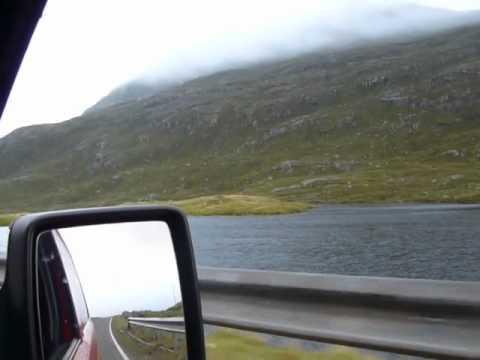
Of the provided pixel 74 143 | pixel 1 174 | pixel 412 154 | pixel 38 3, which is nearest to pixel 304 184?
pixel 412 154

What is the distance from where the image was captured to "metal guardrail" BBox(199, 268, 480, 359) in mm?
3473

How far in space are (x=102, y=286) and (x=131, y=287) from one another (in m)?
0.09

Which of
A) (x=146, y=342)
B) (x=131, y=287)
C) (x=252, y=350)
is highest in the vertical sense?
(x=131, y=287)

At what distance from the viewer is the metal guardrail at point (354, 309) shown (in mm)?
3473

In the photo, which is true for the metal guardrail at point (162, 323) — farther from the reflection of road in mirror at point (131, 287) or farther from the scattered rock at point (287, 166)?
the scattered rock at point (287, 166)

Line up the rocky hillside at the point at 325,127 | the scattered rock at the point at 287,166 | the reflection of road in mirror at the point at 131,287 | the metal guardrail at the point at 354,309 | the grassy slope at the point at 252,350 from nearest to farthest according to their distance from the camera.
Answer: the reflection of road in mirror at the point at 131,287, the metal guardrail at the point at 354,309, the grassy slope at the point at 252,350, the rocky hillside at the point at 325,127, the scattered rock at the point at 287,166

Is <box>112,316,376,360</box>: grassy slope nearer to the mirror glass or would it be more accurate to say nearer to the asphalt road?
the mirror glass

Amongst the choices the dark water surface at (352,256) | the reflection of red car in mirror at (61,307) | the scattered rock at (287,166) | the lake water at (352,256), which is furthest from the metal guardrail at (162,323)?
the scattered rock at (287,166)

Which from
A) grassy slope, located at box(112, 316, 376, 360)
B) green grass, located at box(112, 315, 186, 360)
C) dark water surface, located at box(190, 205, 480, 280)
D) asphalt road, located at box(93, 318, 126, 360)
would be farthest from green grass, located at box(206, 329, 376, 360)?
dark water surface, located at box(190, 205, 480, 280)

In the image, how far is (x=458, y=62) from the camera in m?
153

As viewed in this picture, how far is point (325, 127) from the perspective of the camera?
140 m

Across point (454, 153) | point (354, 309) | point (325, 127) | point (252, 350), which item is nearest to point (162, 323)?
point (354, 309)

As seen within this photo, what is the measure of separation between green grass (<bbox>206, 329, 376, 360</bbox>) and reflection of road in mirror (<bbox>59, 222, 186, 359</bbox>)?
2.32 metres

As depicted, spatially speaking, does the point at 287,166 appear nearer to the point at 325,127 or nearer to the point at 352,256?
the point at 325,127
